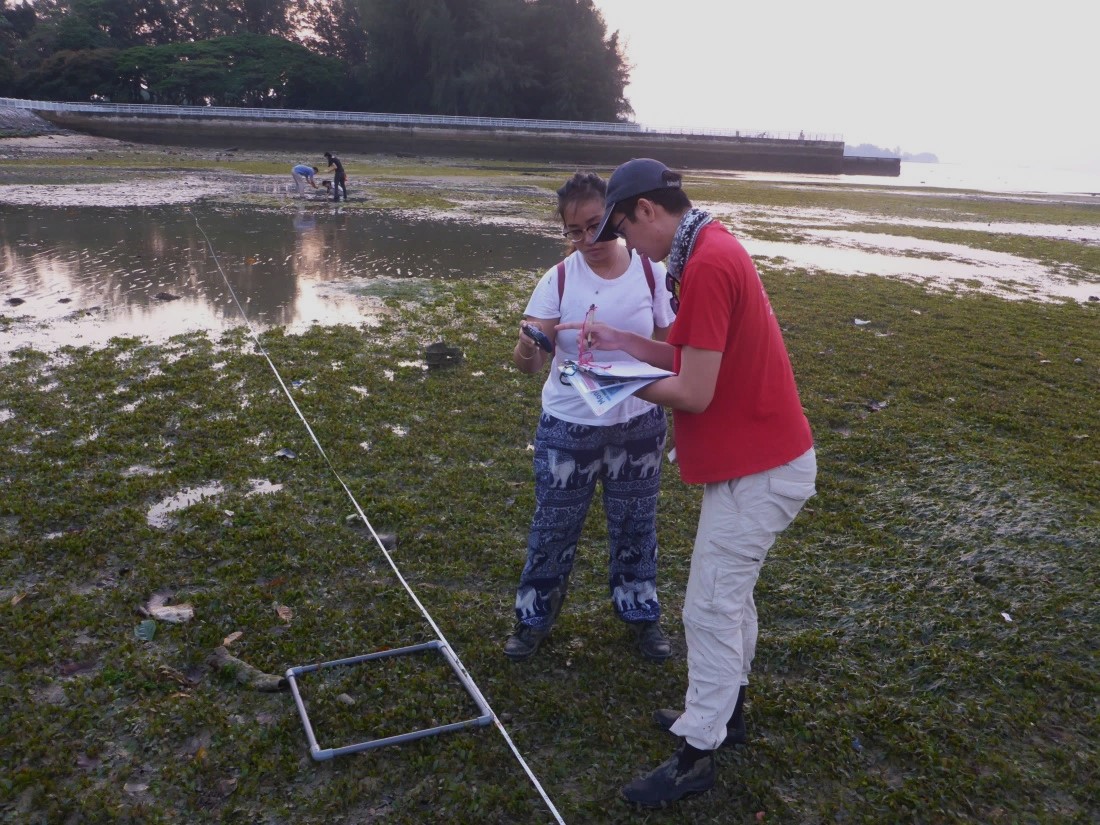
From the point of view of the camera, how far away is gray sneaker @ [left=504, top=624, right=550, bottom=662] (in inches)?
137

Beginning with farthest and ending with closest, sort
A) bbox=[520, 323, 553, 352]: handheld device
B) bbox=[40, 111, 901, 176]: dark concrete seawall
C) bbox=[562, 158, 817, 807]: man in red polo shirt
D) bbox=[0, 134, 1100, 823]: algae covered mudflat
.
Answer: bbox=[40, 111, 901, 176]: dark concrete seawall, bbox=[520, 323, 553, 352]: handheld device, bbox=[0, 134, 1100, 823]: algae covered mudflat, bbox=[562, 158, 817, 807]: man in red polo shirt

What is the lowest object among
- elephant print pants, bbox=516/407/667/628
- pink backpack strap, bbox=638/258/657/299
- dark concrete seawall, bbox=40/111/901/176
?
elephant print pants, bbox=516/407/667/628

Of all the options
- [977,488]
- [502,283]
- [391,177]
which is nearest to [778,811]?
[977,488]

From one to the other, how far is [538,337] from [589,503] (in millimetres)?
796

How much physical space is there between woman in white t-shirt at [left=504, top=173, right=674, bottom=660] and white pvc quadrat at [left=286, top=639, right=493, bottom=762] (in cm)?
29

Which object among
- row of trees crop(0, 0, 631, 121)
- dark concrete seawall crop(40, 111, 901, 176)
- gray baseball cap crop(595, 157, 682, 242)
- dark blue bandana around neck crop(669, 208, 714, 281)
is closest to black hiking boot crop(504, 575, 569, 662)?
dark blue bandana around neck crop(669, 208, 714, 281)

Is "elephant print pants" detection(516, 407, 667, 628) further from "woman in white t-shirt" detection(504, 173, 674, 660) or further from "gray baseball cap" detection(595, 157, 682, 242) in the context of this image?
"gray baseball cap" detection(595, 157, 682, 242)

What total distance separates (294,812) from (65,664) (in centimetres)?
138

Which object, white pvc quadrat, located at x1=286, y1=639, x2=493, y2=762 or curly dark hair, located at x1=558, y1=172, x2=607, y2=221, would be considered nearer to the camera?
white pvc quadrat, located at x1=286, y1=639, x2=493, y2=762

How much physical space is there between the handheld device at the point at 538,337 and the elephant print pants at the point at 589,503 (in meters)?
0.32

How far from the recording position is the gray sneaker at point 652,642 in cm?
352

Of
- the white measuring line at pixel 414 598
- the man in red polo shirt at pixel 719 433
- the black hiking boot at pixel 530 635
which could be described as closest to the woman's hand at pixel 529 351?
the man in red polo shirt at pixel 719 433

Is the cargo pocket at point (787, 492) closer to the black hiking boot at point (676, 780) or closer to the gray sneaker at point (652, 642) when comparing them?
the black hiking boot at point (676, 780)

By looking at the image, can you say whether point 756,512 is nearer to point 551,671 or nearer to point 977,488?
point 551,671
